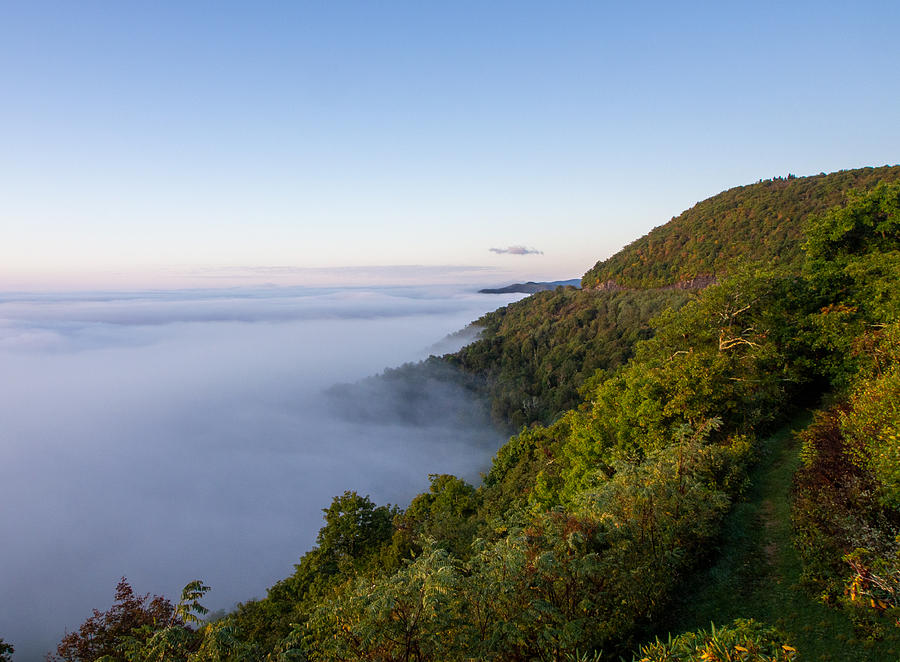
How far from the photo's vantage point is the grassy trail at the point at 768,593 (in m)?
6.79

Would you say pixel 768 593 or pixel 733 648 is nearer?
pixel 733 648

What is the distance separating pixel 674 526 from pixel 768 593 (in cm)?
220

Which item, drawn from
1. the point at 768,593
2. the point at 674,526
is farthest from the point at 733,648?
the point at 768,593

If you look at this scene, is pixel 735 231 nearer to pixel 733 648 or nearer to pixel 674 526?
pixel 674 526

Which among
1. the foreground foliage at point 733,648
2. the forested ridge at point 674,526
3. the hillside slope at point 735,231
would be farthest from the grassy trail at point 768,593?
the hillside slope at point 735,231

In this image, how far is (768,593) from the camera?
8.63 meters

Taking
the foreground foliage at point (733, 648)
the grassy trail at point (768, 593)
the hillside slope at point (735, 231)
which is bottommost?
the grassy trail at point (768, 593)

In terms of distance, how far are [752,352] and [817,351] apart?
387 cm

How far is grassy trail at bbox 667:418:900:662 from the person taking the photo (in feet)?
22.3

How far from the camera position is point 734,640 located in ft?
14.4

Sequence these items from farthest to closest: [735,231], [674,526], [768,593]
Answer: [735,231] < [674,526] < [768,593]

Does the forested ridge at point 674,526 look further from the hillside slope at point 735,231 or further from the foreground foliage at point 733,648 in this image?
the hillside slope at point 735,231

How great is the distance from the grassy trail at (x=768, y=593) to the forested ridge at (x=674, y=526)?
2.0 inches

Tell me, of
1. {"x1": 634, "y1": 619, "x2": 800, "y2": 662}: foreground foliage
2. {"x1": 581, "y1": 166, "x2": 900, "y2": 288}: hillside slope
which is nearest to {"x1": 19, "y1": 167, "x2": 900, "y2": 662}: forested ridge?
{"x1": 634, "y1": 619, "x2": 800, "y2": 662}: foreground foliage
